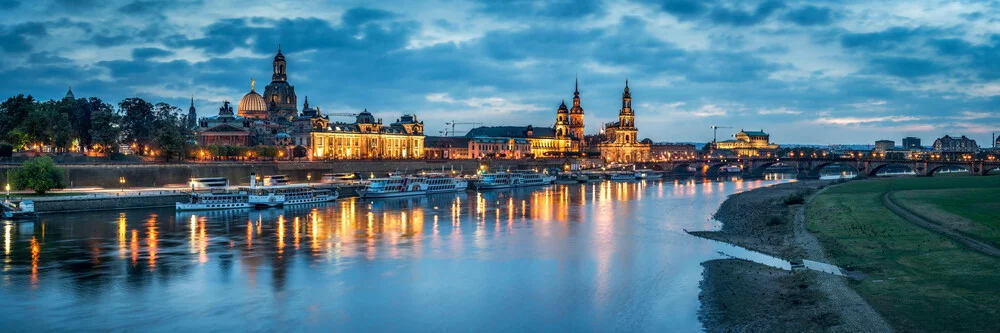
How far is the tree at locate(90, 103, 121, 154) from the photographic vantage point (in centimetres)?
10256

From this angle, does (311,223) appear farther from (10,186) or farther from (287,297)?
(10,186)

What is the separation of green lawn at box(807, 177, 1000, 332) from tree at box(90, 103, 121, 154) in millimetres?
90583

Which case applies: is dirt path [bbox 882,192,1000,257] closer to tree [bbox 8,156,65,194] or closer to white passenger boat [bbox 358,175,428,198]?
white passenger boat [bbox 358,175,428,198]

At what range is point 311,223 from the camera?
62281mm

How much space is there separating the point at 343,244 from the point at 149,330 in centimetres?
2177

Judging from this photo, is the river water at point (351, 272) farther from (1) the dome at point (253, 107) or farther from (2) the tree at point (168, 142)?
(1) the dome at point (253, 107)

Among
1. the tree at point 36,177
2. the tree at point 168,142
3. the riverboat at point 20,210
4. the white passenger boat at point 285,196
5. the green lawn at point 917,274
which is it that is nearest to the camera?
the green lawn at point 917,274

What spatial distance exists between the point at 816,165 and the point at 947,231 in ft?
390

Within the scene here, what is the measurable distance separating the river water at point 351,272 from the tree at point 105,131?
1667 inches

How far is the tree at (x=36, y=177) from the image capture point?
2817 inches

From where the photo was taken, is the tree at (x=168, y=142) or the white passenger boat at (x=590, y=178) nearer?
the tree at (x=168, y=142)

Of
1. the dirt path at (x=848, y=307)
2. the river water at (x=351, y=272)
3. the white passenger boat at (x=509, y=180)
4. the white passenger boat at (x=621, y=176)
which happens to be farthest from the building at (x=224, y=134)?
the dirt path at (x=848, y=307)

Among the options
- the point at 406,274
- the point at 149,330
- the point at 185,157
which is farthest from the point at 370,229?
the point at 185,157

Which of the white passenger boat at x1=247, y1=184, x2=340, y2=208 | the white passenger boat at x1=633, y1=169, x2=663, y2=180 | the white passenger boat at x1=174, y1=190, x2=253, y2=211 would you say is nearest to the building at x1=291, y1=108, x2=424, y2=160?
the white passenger boat at x1=633, y1=169, x2=663, y2=180
